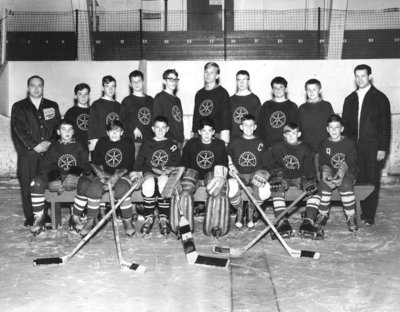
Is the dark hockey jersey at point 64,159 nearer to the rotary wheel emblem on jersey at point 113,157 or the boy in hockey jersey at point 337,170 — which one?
the rotary wheel emblem on jersey at point 113,157

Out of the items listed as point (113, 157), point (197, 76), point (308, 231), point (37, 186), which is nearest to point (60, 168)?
point (37, 186)

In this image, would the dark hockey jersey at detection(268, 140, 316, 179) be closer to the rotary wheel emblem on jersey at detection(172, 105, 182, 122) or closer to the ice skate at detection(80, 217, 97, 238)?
the rotary wheel emblem on jersey at detection(172, 105, 182, 122)

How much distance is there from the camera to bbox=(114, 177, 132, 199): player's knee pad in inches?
201

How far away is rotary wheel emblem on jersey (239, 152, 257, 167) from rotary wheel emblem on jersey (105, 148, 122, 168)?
1172 mm

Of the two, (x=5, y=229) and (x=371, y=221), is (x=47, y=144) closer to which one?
(x=5, y=229)

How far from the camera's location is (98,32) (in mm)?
10750

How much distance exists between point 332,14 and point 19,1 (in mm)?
6018

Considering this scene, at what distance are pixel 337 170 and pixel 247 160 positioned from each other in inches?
33.8

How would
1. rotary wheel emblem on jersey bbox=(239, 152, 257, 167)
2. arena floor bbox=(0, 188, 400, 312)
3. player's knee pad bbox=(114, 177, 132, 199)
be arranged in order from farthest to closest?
rotary wheel emblem on jersey bbox=(239, 152, 257, 167)
player's knee pad bbox=(114, 177, 132, 199)
arena floor bbox=(0, 188, 400, 312)

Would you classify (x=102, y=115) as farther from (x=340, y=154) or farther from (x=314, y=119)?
(x=340, y=154)

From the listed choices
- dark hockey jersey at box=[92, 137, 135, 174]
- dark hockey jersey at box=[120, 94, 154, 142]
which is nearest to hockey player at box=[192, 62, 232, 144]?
dark hockey jersey at box=[120, 94, 154, 142]

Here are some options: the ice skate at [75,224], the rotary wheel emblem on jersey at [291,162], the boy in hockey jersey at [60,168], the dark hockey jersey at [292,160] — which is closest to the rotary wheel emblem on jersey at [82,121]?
the boy in hockey jersey at [60,168]

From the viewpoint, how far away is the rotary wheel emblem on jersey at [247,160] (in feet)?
18.0

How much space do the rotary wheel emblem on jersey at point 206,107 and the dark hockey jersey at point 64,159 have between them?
1.26 metres
